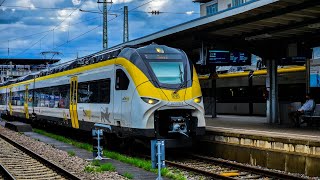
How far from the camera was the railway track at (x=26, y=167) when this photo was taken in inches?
451

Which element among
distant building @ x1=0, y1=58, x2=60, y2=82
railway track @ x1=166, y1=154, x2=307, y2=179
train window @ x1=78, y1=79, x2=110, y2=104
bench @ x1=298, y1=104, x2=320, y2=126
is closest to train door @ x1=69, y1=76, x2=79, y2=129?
train window @ x1=78, y1=79, x2=110, y2=104

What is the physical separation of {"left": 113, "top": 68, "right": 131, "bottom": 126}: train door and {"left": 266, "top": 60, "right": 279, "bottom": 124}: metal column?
7184 mm

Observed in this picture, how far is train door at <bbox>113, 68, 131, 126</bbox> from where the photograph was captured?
546 inches

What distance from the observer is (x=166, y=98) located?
1331 cm

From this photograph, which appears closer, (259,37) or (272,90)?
(259,37)

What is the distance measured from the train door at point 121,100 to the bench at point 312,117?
6.40 m

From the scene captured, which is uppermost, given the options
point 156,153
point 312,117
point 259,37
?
point 259,37

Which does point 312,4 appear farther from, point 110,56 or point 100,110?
point 100,110

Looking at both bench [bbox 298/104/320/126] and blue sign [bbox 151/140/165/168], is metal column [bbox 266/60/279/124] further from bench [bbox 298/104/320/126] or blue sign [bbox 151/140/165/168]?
blue sign [bbox 151/140/165/168]

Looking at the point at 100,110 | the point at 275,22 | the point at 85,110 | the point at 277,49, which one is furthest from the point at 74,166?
the point at 277,49

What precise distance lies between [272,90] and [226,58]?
2703 mm

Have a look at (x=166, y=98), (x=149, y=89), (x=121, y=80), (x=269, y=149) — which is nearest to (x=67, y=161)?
(x=121, y=80)

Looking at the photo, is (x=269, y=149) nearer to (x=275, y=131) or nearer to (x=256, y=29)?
(x=275, y=131)

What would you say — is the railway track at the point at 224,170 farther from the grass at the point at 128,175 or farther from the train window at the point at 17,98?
the train window at the point at 17,98
